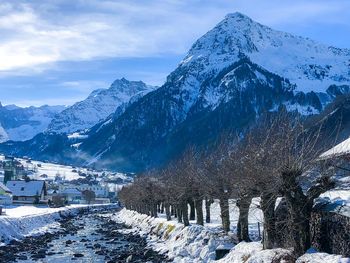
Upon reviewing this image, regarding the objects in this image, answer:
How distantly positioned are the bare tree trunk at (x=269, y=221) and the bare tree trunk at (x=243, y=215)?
174 inches

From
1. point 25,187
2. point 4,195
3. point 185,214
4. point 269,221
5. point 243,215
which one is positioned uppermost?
point 25,187

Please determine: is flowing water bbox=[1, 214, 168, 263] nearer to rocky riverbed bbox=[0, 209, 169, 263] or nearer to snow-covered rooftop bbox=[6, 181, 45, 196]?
rocky riverbed bbox=[0, 209, 169, 263]

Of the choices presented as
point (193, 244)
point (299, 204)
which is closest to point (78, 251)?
point (193, 244)

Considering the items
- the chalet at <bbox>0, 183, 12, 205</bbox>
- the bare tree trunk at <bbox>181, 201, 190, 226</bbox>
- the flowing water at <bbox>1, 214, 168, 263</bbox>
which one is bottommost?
the flowing water at <bbox>1, 214, 168, 263</bbox>

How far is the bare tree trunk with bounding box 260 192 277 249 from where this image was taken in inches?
1341

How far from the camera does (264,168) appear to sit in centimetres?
3262

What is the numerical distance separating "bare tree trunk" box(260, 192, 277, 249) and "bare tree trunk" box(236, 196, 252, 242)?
4428 millimetres

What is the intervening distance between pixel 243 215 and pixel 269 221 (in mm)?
6497

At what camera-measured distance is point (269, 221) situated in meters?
Answer: 34.9

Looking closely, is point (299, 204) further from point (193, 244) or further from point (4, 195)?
point (4, 195)

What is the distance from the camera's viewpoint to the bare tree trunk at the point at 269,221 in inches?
1341

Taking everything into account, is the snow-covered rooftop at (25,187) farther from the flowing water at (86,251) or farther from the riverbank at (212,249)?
the riverbank at (212,249)

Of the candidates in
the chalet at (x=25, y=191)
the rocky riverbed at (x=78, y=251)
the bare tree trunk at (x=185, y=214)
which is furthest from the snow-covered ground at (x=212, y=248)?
the chalet at (x=25, y=191)

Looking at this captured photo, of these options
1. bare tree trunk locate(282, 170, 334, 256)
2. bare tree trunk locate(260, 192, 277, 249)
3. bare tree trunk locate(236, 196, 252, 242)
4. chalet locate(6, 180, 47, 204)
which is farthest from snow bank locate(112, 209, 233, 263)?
chalet locate(6, 180, 47, 204)
